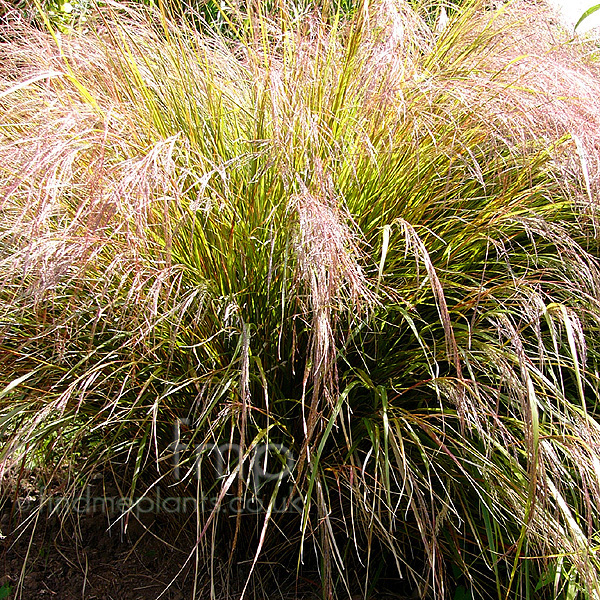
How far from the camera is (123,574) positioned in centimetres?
176

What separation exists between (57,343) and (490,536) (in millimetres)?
981

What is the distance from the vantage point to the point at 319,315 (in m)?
1.31

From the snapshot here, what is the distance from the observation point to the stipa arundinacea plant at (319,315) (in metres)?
1.42

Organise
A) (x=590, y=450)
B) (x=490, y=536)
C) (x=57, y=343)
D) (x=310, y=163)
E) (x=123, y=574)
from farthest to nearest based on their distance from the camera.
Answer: (x=123, y=574) < (x=310, y=163) < (x=57, y=343) < (x=490, y=536) < (x=590, y=450)

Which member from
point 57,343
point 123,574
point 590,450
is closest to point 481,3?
point 590,450

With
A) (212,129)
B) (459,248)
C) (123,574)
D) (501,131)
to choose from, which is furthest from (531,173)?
(123,574)

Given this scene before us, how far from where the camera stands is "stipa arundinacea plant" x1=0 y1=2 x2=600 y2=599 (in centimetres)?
142

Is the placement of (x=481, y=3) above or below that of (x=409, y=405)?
above

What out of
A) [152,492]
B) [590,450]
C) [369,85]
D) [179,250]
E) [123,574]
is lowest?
[123,574]

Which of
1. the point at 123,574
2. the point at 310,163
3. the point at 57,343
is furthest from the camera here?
the point at 123,574

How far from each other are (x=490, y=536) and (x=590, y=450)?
0.88 ft

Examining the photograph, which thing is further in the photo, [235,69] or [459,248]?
[235,69]

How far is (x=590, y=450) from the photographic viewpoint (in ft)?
4.37

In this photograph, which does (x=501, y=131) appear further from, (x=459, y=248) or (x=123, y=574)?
(x=123, y=574)
